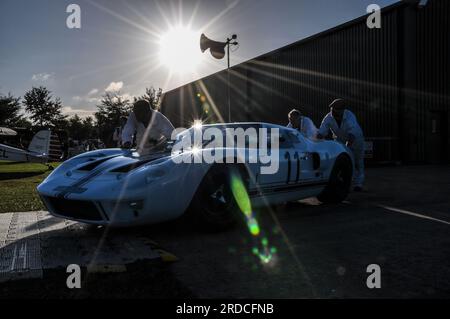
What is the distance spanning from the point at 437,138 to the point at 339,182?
11823 mm

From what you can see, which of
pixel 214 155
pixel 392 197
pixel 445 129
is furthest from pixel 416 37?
pixel 214 155

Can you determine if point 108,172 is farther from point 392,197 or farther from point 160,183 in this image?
point 392,197

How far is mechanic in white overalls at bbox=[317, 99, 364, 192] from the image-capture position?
7258 mm

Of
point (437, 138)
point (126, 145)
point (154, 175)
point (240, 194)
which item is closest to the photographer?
point (154, 175)

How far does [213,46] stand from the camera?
17203mm

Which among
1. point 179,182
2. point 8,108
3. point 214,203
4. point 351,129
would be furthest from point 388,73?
point 8,108

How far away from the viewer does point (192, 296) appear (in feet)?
7.82

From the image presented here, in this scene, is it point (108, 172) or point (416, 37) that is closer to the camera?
point (108, 172)

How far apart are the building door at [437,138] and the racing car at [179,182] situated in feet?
40.4

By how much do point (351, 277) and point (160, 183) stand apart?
1741 millimetres

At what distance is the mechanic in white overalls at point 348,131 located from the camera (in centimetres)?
726

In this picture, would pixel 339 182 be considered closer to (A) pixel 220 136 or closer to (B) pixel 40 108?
(A) pixel 220 136

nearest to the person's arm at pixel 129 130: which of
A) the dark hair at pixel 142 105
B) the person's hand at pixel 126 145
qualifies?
the dark hair at pixel 142 105
